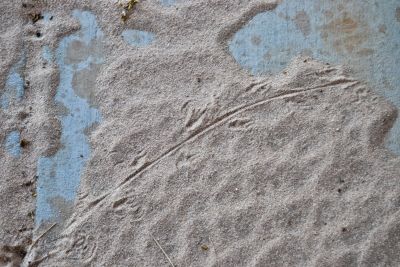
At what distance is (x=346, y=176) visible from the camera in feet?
7.38

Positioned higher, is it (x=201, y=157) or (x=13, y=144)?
(x=13, y=144)

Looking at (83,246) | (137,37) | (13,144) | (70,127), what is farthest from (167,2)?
(83,246)

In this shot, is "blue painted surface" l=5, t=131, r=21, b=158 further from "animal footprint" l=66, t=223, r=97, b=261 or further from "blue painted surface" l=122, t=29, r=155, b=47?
"blue painted surface" l=122, t=29, r=155, b=47

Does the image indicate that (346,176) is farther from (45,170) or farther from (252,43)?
(45,170)

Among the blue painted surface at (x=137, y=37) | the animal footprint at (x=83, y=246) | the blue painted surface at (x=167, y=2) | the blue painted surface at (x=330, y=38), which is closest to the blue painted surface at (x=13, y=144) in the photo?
the animal footprint at (x=83, y=246)

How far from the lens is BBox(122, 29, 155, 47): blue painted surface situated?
240 cm

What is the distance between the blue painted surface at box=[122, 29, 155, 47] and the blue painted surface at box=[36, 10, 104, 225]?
0.34 feet

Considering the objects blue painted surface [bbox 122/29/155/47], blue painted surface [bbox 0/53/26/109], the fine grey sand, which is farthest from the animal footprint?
blue painted surface [bbox 122/29/155/47]

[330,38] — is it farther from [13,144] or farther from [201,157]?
[13,144]

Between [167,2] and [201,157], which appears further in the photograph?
[167,2]

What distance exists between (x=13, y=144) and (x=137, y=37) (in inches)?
23.5

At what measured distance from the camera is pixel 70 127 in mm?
2344

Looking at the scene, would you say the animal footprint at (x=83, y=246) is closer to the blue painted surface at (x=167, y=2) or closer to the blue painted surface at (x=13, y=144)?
the blue painted surface at (x=13, y=144)

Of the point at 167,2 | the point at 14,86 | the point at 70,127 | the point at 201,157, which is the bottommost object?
the point at 201,157
